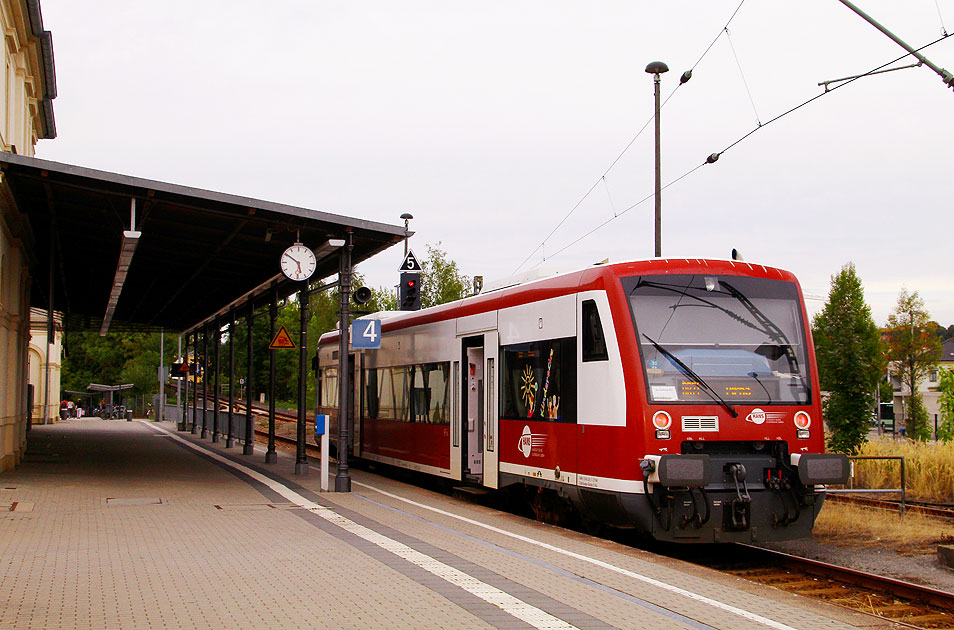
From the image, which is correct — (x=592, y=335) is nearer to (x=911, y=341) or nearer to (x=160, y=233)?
(x=160, y=233)

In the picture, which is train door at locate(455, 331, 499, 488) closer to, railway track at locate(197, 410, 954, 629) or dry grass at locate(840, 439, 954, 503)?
railway track at locate(197, 410, 954, 629)

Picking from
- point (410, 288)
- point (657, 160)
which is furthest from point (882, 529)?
point (410, 288)

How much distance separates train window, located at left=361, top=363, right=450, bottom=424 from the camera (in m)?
15.8

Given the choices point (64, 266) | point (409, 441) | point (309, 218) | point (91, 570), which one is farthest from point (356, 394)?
point (91, 570)

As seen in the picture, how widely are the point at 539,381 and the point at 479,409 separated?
2325mm

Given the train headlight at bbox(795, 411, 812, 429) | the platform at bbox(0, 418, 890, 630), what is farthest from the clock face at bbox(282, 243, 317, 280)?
the train headlight at bbox(795, 411, 812, 429)

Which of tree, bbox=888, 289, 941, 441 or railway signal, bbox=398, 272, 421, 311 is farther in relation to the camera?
tree, bbox=888, 289, 941, 441

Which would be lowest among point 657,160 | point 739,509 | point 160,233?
point 739,509

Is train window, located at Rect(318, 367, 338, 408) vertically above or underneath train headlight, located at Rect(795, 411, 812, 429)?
above

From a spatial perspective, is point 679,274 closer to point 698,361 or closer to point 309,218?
point 698,361

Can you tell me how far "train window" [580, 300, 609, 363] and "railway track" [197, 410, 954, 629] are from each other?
2.57 meters

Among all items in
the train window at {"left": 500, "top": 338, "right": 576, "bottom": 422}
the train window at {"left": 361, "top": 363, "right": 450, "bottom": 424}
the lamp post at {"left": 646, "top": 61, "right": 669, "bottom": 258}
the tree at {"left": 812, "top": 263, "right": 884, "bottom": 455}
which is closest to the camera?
the train window at {"left": 500, "top": 338, "right": 576, "bottom": 422}

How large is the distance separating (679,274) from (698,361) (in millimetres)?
1000

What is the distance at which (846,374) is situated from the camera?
23.3 metres
